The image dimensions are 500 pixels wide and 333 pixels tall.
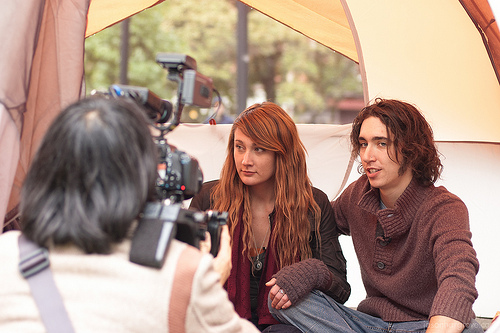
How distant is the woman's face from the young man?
33 cm

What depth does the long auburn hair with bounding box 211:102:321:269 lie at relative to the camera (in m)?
2.06

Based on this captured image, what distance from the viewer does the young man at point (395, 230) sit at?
1843mm

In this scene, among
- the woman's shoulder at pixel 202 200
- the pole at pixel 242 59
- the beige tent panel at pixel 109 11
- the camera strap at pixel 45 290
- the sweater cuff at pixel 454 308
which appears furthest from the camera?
the pole at pixel 242 59

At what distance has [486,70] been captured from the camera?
2.65 meters

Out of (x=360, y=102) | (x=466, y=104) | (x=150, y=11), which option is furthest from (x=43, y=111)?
(x=360, y=102)

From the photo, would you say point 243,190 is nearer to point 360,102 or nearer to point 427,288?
point 427,288

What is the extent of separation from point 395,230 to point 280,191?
1.41ft

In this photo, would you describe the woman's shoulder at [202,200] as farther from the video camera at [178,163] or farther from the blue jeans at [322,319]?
the video camera at [178,163]

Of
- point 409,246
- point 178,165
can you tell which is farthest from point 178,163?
point 409,246

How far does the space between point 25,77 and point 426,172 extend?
4.22ft

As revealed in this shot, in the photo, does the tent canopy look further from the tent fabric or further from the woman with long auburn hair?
the tent fabric

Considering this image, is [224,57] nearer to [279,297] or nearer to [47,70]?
[47,70]

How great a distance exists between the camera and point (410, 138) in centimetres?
197

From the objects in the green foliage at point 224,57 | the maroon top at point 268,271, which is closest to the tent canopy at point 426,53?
the maroon top at point 268,271
